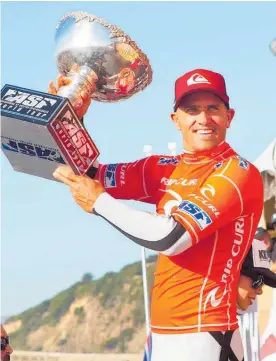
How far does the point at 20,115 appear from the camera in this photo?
4.00 metres

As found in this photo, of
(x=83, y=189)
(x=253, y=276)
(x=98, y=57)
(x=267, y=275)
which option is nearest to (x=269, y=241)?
(x=267, y=275)

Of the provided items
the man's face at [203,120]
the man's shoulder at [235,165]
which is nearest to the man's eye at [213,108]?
the man's face at [203,120]

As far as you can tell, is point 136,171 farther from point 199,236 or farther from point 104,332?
point 104,332

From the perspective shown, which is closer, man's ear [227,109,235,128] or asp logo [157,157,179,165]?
man's ear [227,109,235,128]

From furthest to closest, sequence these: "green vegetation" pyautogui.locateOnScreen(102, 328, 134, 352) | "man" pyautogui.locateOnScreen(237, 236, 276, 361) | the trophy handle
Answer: "green vegetation" pyautogui.locateOnScreen(102, 328, 134, 352) < "man" pyautogui.locateOnScreen(237, 236, 276, 361) < the trophy handle

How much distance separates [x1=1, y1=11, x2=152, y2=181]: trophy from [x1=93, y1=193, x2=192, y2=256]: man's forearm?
39 cm

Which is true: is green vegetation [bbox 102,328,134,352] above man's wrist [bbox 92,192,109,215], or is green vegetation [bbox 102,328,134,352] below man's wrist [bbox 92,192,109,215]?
above

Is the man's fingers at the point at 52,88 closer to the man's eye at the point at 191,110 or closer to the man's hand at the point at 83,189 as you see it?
the man's hand at the point at 83,189

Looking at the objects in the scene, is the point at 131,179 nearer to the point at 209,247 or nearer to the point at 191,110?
the point at 191,110

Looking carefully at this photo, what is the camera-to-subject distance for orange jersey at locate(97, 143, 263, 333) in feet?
12.8

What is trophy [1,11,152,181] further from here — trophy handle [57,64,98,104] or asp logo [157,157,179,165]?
asp logo [157,157,179,165]

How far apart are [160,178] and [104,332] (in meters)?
61.2

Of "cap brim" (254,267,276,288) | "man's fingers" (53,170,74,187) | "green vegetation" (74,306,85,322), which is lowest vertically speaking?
"cap brim" (254,267,276,288)

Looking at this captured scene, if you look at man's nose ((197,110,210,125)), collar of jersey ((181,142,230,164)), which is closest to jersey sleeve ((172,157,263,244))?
collar of jersey ((181,142,230,164))
